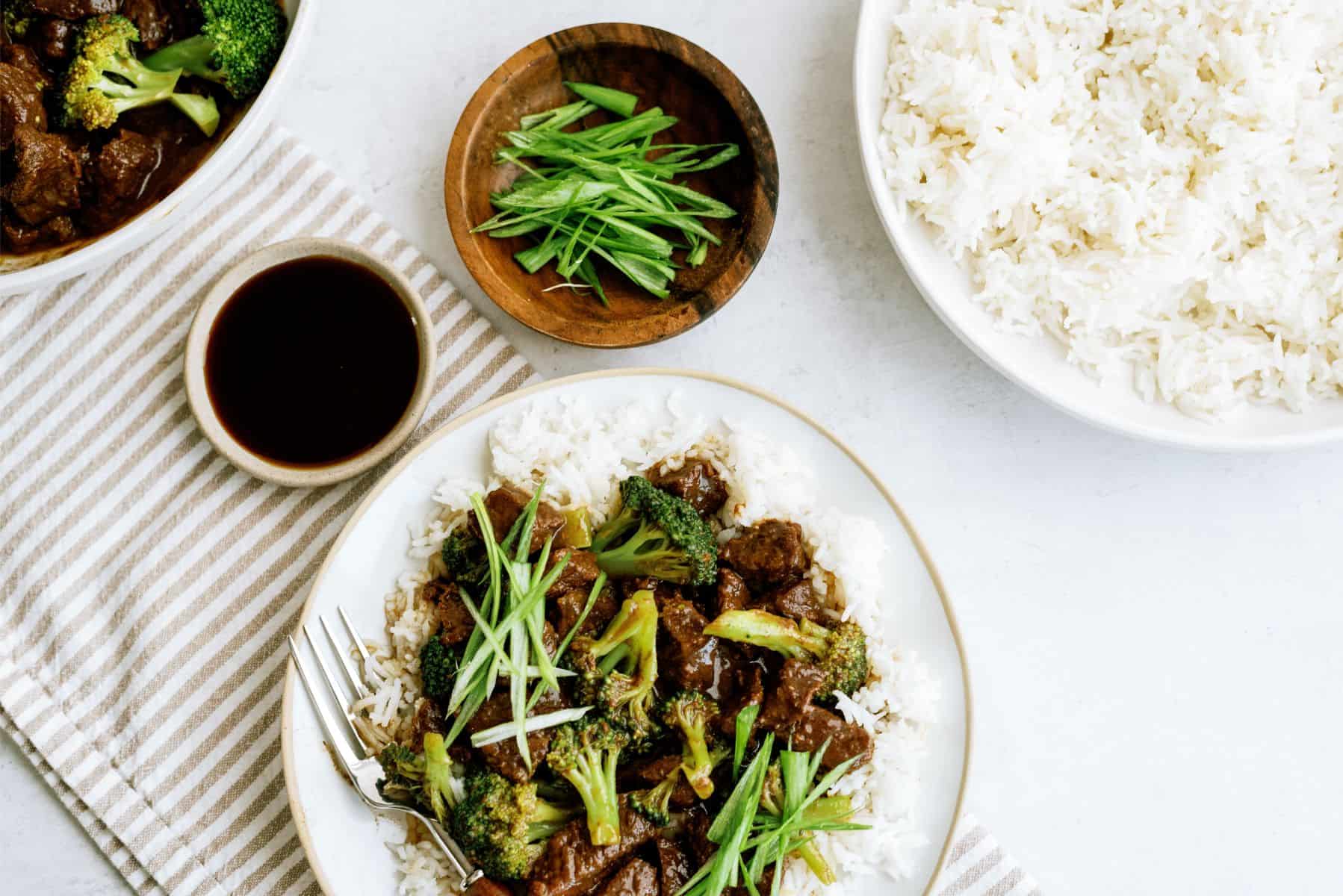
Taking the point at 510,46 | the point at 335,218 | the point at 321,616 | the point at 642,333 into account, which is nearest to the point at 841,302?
the point at 642,333

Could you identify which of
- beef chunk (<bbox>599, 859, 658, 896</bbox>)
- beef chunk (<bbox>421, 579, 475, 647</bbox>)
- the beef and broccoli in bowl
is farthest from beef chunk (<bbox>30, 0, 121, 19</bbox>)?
beef chunk (<bbox>599, 859, 658, 896</bbox>)

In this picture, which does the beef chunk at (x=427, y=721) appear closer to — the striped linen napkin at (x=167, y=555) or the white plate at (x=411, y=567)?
the white plate at (x=411, y=567)

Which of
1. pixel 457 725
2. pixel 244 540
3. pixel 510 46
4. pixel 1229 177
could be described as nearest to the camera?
pixel 457 725

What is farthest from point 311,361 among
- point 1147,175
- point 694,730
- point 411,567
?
point 1147,175

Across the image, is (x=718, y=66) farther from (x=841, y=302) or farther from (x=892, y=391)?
(x=892, y=391)

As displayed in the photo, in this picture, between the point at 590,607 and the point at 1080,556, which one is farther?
the point at 1080,556

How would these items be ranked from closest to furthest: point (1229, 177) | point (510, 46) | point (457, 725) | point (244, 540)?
point (457, 725)
point (1229, 177)
point (244, 540)
point (510, 46)
